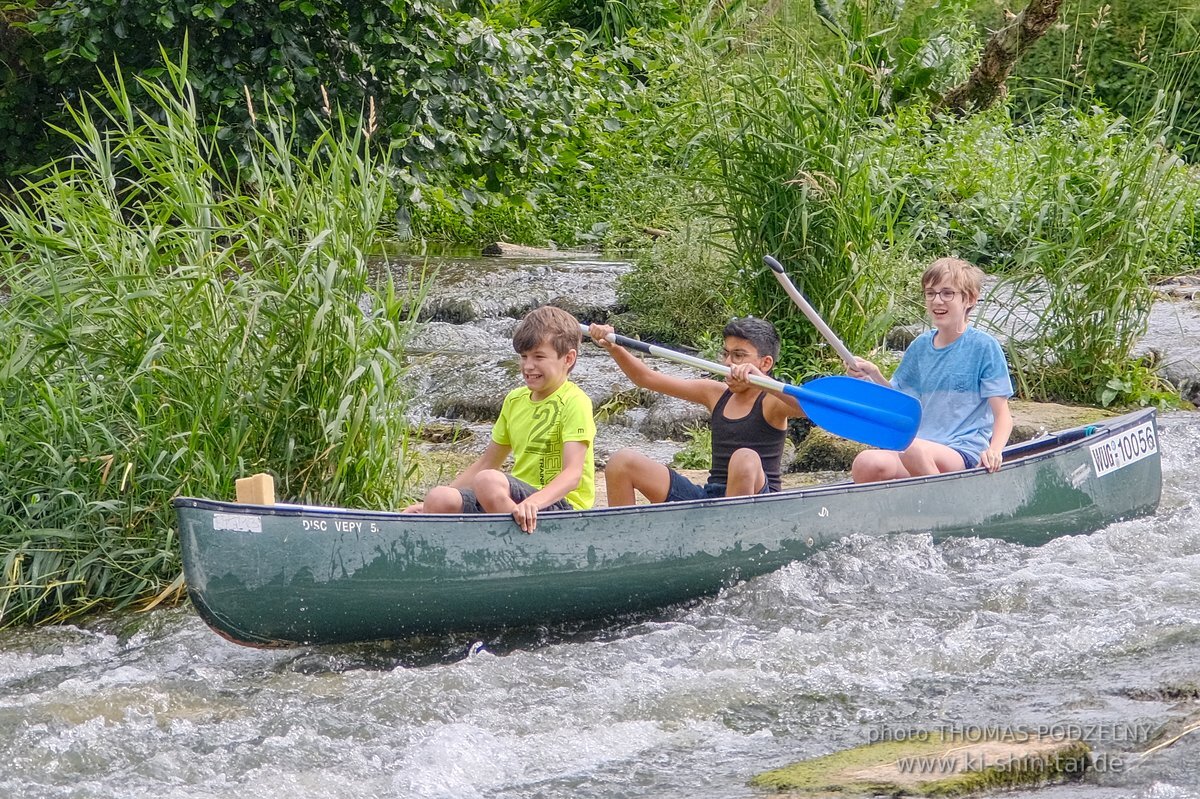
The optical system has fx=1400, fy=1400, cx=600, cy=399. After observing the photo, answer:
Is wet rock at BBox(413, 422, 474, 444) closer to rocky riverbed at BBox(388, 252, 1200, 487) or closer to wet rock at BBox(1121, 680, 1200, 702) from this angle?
rocky riverbed at BBox(388, 252, 1200, 487)

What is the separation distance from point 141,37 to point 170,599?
508 cm

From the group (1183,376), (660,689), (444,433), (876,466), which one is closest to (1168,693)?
(660,689)

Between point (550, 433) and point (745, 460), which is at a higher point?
point (550, 433)

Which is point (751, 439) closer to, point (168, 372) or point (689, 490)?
point (689, 490)

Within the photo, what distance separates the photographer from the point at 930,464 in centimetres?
473

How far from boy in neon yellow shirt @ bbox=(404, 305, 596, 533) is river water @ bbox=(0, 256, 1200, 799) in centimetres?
42

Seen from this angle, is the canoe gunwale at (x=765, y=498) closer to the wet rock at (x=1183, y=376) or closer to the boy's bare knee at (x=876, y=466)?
the boy's bare knee at (x=876, y=466)

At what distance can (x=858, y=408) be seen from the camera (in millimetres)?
4789

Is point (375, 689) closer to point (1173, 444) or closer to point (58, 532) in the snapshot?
point (58, 532)

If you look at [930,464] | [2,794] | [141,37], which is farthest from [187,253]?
[141,37]

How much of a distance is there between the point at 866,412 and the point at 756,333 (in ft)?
1.57

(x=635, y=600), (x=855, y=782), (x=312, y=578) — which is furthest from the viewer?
(x=635, y=600)

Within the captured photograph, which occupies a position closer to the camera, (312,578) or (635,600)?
(312,578)

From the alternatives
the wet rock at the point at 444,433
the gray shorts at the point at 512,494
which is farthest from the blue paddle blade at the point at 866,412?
the wet rock at the point at 444,433
